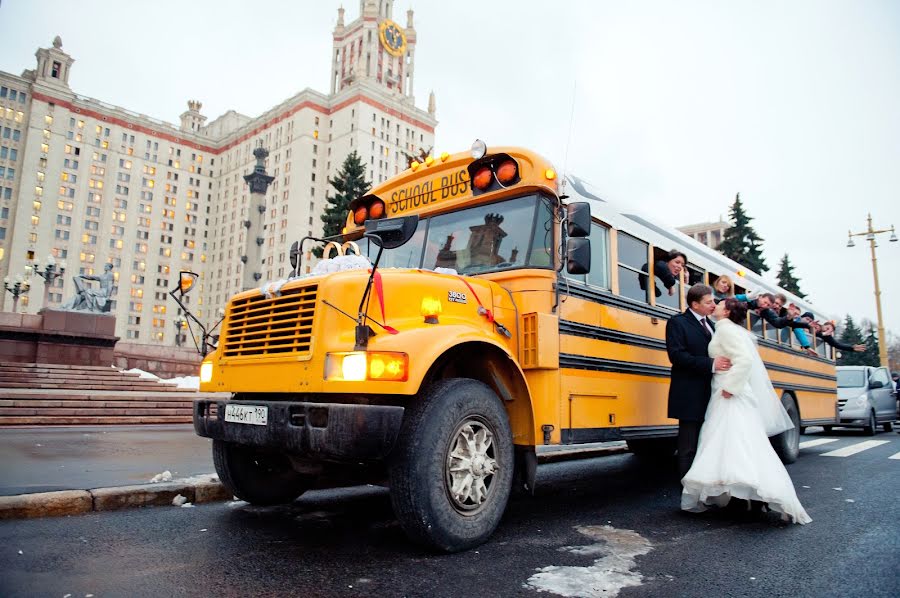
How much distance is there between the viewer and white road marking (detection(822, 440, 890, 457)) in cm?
1023

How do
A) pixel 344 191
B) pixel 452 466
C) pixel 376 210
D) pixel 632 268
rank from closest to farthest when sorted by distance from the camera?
pixel 452 466 < pixel 376 210 < pixel 632 268 < pixel 344 191

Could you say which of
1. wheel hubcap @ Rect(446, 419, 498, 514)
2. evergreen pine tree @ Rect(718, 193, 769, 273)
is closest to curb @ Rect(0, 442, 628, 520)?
wheel hubcap @ Rect(446, 419, 498, 514)

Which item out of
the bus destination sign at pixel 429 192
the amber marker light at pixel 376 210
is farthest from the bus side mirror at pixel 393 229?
the amber marker light at pixel 376 210

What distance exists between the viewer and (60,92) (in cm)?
9475

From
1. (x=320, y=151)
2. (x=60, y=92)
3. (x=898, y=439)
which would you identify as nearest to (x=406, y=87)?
(x=320, y=151)

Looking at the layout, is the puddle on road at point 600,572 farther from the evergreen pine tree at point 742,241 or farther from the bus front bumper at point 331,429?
the evergreen pine tree at point 742,241

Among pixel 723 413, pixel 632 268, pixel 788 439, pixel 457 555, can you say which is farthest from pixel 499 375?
pixel 788 439

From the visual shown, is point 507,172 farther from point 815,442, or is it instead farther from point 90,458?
point 815,442

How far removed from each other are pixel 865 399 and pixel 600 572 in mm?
14818

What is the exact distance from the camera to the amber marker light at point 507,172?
16.2 ft

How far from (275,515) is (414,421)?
199 centimetres

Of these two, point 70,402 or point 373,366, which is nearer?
point 373,366

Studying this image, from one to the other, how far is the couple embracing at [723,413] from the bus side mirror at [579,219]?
167 centimetres

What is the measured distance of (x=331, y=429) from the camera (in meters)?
3.41
